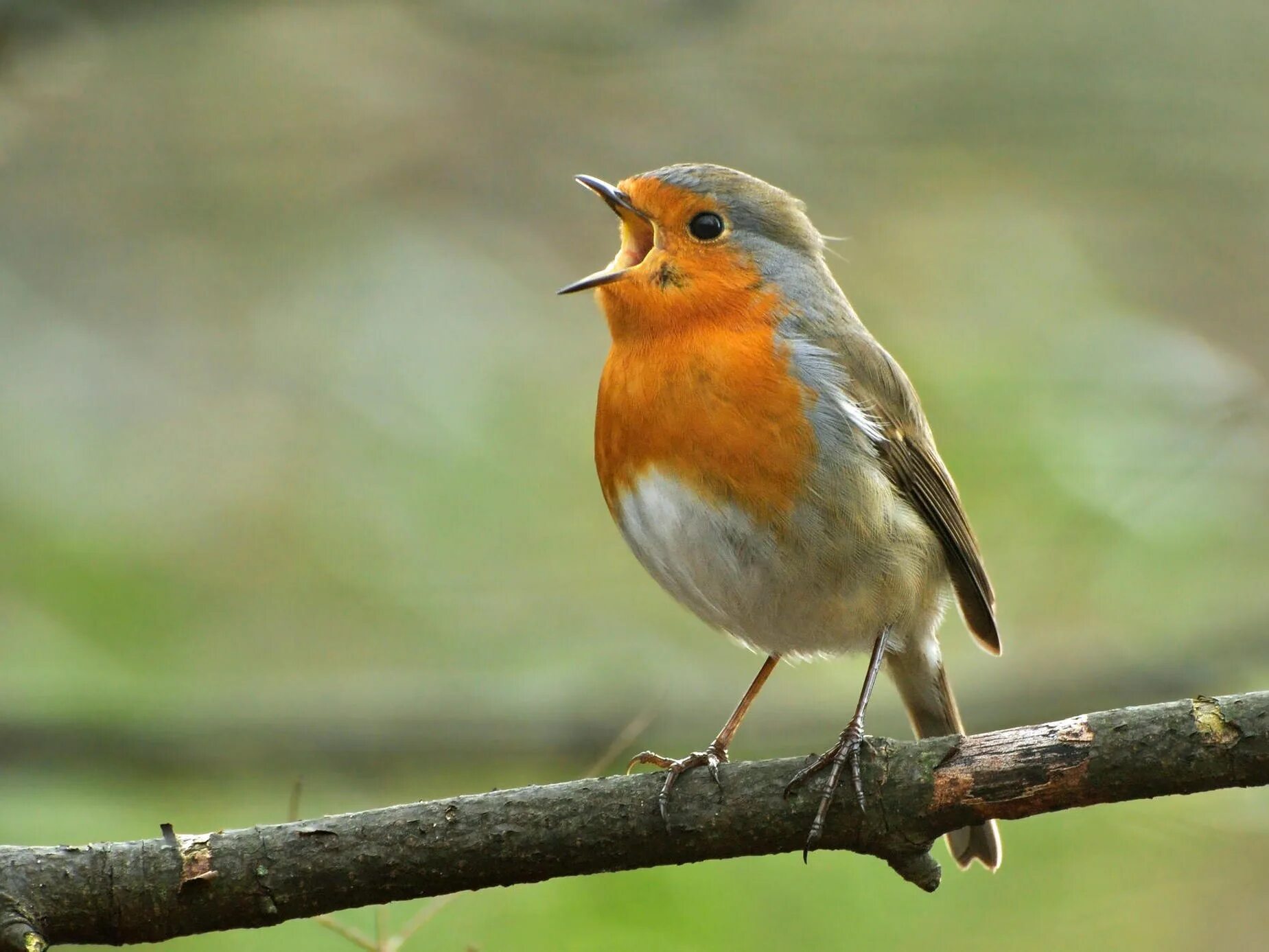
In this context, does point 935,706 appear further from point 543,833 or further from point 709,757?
point 543,833

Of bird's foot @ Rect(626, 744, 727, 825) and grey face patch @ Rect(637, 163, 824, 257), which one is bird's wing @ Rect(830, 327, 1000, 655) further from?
bird's foot @ Rect(626, 744, 727, 825)

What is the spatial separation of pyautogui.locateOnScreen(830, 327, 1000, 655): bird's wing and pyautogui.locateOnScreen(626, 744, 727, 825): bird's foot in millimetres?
995

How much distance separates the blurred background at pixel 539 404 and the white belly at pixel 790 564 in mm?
727

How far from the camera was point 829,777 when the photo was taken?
3.23 m

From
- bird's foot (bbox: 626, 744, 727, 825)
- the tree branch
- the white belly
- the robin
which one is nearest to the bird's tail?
the robin

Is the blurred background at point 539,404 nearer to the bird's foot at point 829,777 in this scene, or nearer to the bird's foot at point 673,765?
the bird's foot at point 673,765

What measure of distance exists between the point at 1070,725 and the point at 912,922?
7.31 ft

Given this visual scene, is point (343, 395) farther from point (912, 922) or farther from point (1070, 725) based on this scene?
point (1070, 725)

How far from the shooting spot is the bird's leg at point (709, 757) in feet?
10.4

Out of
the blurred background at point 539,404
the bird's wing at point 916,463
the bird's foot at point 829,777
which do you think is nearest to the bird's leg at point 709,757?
the bird's foot at point 829,777

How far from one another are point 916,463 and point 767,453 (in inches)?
28.3

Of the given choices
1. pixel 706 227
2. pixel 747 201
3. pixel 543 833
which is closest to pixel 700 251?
pixel 706 227

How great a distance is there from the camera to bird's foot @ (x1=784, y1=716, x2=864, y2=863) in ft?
10.5

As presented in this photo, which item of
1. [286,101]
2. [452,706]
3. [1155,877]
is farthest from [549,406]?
[1155,877]
